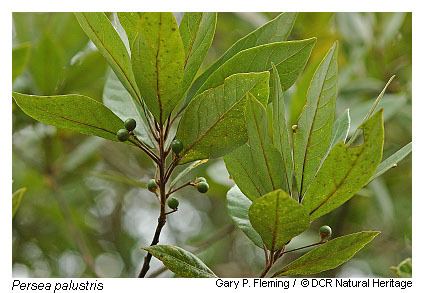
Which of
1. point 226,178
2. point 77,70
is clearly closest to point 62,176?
point 77,70

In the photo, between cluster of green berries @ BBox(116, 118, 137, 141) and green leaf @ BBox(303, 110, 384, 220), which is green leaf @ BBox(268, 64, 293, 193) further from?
cluster of green berries @ BBox(116, 118, 137, 141)

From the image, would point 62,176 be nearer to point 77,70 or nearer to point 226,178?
point 77,70

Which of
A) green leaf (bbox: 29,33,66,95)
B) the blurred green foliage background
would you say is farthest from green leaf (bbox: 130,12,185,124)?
green leaf (bbox: 29,33,66,95)

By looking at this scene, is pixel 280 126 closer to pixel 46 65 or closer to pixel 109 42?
pixel 109 42

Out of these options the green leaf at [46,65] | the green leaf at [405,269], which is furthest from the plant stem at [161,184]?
the green leaf at [46,65]

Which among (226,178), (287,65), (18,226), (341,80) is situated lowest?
(287,65)

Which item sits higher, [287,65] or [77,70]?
[77,70]

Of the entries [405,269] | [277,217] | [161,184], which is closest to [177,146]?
[161,184]
